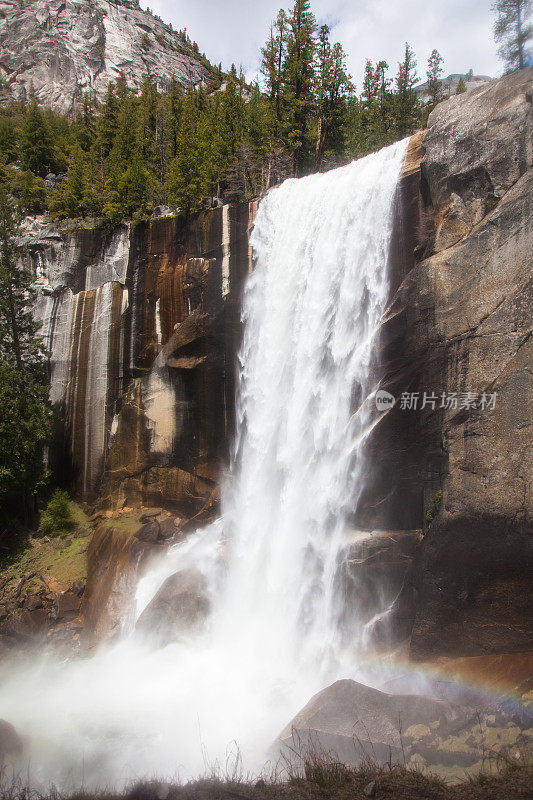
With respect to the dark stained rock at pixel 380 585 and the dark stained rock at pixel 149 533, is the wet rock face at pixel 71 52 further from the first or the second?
the dark stained rock at pixel 380 585

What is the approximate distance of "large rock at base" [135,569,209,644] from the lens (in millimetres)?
14227

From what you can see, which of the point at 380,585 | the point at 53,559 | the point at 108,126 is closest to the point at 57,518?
the point at 53,559

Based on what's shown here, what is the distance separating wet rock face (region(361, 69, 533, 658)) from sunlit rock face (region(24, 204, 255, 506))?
8497 mm

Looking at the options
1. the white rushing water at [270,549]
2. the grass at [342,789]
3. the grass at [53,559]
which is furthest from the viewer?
the grass at [53,559]

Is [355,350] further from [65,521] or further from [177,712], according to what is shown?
[65,521]

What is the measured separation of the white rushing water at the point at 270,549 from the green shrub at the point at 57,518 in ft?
21.1

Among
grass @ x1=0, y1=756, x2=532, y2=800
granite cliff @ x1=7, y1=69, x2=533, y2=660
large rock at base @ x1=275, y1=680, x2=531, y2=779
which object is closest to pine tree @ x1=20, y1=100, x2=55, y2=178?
granite cliff @ x1=7, y1=69, x2=533, y2=660

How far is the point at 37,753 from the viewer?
398 inches

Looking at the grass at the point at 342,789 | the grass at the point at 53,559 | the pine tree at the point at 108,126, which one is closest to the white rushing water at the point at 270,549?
the grass at the point at 342,789

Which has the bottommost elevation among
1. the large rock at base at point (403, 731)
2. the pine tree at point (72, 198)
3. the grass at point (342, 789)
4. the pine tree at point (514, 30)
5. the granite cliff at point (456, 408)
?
the large rock at base at point (403, 731)

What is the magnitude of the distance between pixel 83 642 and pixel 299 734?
10090 mm

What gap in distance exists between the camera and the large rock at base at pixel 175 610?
1423cm

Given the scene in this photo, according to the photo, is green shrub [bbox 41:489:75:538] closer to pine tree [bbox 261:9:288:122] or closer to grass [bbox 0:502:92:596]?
grass [bbox 0:502:92:596]

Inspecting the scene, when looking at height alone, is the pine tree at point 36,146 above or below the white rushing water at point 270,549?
above
